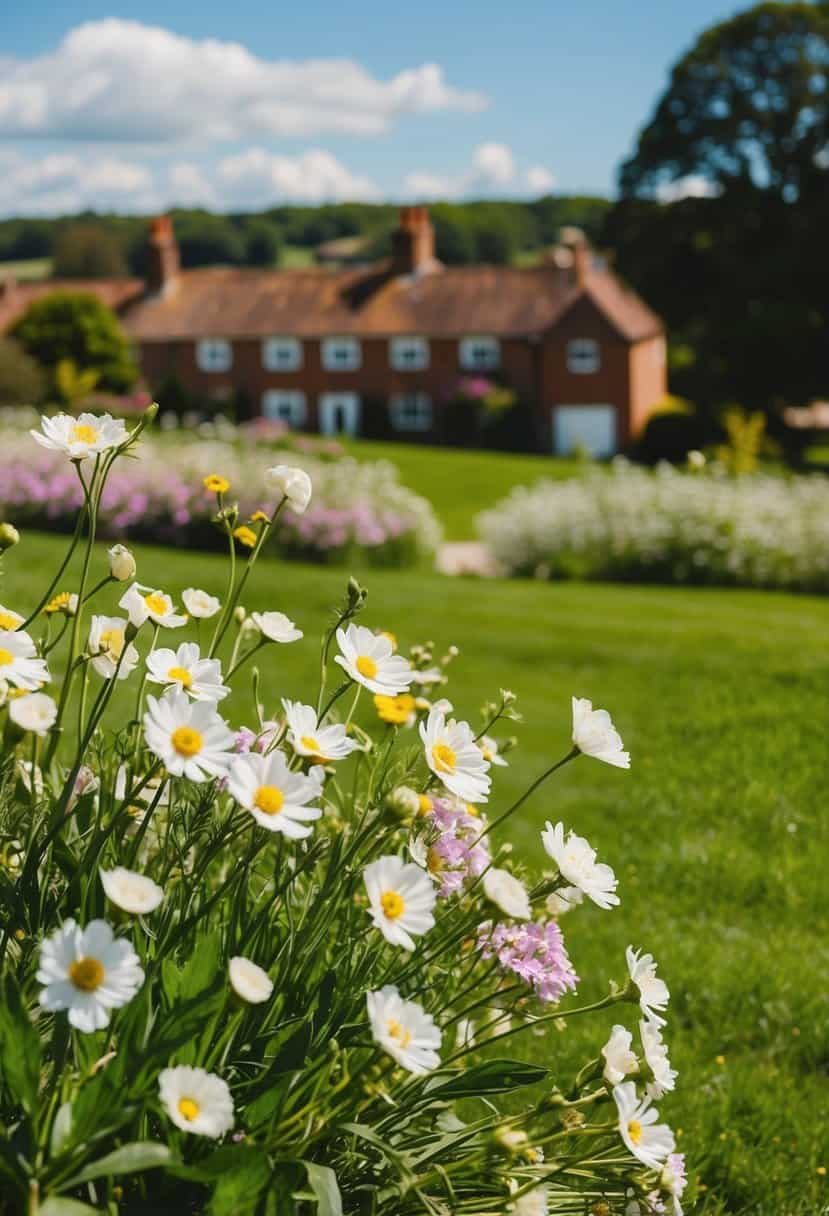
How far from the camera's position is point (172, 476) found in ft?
48.4

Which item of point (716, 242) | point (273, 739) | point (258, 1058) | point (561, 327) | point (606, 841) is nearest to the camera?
point (258, 1058)

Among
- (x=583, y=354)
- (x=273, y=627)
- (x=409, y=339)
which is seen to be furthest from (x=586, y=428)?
(x=273, y=627)

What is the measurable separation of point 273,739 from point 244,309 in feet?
130

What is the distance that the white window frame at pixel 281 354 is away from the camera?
39.8 meters

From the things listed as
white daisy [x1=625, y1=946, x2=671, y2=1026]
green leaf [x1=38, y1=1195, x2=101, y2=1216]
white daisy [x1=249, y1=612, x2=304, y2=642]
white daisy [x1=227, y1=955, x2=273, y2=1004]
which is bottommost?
white daisy [x1=625, y1=946, x2=671, y2=1026]

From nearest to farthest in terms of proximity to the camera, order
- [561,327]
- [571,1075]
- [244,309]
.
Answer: [571,1075] < [561,327] < [244,309]

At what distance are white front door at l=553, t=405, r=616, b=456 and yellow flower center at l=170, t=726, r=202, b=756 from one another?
35622 millimetres

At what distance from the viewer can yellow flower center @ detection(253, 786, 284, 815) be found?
5.76 feet

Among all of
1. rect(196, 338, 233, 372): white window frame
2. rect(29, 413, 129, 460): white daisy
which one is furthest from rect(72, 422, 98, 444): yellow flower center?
rect(196, 338, 233, 372): white window frame

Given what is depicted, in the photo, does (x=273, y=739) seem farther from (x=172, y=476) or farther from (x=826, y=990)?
(x=172, y=476)

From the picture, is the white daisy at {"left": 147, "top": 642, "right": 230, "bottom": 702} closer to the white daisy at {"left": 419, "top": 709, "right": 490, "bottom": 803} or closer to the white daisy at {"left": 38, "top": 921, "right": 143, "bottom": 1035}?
the white daisy at {"left": 419, "top": 709, "right": 490, "bottom": 803}

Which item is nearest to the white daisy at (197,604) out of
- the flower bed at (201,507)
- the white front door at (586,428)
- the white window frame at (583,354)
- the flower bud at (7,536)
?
the flower bud at (7,536)

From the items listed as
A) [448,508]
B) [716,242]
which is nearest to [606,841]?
[448,508]

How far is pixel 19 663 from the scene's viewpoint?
1930 mm
